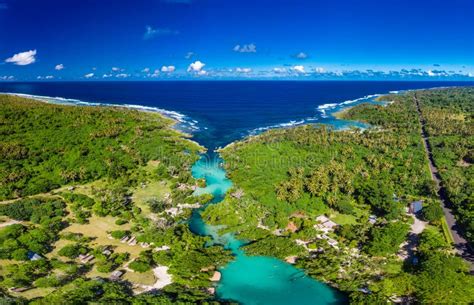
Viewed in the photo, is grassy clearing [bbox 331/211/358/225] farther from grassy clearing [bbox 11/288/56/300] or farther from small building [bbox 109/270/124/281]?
grassy clearing [bbox 11/288/56/300]

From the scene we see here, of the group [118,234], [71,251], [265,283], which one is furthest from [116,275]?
[265,283]

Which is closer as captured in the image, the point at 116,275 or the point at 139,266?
the point at 116,275

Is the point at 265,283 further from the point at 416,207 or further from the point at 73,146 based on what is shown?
the point at 73,146

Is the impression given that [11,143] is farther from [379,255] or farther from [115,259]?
[379,255]

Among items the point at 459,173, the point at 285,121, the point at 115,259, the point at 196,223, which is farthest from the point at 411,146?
the point at 115,259

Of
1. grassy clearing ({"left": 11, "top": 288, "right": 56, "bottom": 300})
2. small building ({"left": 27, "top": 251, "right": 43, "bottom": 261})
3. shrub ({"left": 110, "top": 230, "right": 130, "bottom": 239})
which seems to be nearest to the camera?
grassy clearing ({"left": 11, "top": 288, "right": 56, "bottom": 300})

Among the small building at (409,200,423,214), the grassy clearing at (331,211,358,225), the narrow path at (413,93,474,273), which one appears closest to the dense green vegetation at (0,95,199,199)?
the grassy clearing at (331,211,358,225)
